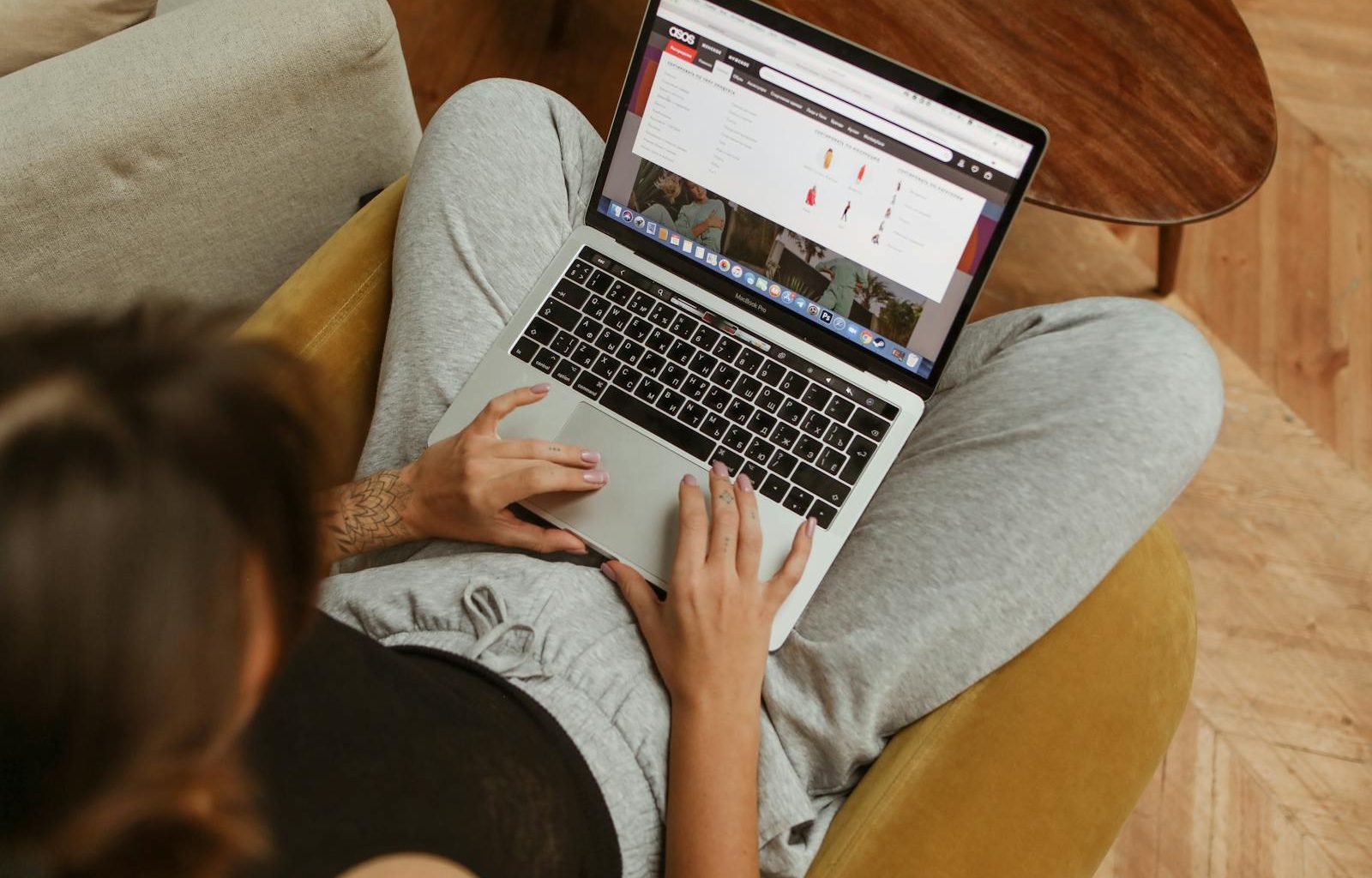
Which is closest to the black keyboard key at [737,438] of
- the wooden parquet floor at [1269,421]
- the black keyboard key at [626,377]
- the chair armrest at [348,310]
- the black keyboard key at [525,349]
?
the black keyboard key at [626,377]

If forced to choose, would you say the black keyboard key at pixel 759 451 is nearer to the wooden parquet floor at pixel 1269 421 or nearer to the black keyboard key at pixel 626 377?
the black keyboard key at pixel 626 377

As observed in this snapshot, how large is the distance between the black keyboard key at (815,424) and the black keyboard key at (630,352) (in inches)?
6.5

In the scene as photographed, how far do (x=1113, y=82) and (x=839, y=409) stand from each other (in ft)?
1.80

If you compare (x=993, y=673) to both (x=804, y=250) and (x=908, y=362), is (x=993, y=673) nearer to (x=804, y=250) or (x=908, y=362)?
(x=908, y=362)

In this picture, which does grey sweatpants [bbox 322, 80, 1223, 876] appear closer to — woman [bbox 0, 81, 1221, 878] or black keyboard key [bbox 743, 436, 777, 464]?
woman [bbox 0, 81, 1221, 878]

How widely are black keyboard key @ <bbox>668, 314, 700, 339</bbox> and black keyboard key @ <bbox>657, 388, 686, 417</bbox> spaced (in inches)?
2.3

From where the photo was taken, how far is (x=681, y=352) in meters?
0.92

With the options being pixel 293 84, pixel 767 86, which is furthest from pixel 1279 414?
pixel 293 84

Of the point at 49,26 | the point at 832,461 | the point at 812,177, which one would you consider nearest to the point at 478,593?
the point at 832,461

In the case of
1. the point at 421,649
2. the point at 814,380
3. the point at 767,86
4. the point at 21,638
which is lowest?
the point at 421,649

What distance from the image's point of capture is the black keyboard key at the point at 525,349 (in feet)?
3.08

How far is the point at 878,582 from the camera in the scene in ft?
2.68

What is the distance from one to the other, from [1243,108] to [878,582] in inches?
28.7

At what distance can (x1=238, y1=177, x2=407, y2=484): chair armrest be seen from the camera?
0.94 meters
